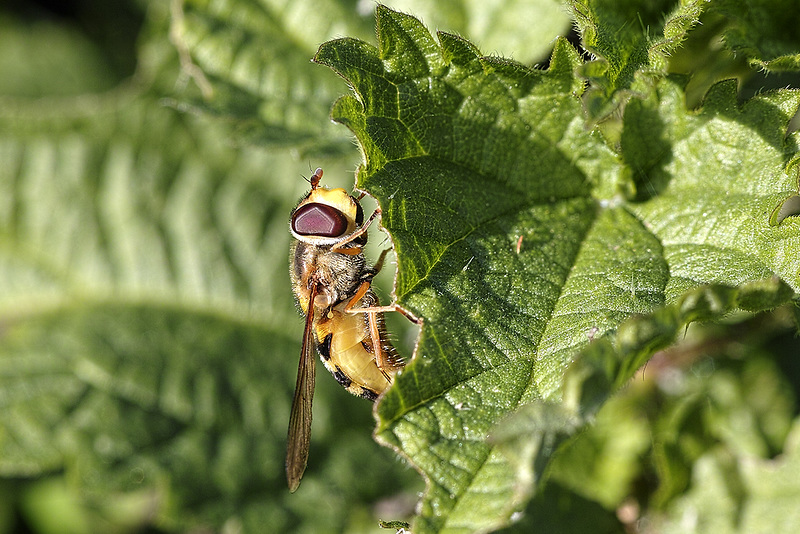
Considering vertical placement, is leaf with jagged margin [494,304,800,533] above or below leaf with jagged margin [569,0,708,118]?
below

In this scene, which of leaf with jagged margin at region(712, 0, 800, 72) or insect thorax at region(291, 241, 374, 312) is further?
insect thorax at region(291, 241, 374, 312)

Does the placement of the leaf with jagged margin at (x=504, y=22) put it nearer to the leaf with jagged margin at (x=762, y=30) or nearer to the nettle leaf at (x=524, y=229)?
the nettle leaf at (x=524, y=229)

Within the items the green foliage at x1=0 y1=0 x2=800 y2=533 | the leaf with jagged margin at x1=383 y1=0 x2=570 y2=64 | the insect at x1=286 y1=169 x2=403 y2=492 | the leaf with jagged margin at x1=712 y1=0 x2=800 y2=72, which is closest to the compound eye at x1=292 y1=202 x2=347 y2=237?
the insect at x1=286 y1=169 x2=403 y2=492

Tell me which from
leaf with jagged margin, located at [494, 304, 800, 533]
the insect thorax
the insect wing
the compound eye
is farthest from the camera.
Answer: leaf with jagged margin, located at [494, 304, 800, 533]

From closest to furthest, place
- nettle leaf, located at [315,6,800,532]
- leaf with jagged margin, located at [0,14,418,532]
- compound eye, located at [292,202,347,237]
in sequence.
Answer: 1. nettle leaf, located at [315,6,800,532]
2. compound eye, located at [292,202,347,237]
3. leaf with jagged margin, located at [0,14,418,532]

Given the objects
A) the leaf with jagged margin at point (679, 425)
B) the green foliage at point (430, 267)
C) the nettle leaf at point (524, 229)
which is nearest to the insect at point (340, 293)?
the green foliage at point (430, 267)

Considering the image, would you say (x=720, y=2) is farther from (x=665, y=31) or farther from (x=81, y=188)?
(x=81, y=188)

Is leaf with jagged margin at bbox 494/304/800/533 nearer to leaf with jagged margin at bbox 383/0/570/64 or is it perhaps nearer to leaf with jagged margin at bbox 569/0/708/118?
leaf with jagged margin at bbox 383/0/570/64

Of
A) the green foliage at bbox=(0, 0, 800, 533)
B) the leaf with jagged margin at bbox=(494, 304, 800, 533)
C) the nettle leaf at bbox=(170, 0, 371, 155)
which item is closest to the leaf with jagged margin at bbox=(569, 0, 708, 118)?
the green foliage at bbox=(0, 0, 800, 533)

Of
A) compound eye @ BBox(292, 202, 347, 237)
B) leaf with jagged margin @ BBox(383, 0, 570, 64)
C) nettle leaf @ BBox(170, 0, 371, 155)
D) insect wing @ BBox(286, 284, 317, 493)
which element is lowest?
insect wing @ BBox(286, 284, 317, 493)
